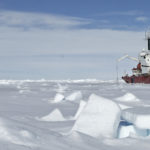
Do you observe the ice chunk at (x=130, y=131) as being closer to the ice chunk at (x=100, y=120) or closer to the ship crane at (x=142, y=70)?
the ice chunk at (x=100, y=120)

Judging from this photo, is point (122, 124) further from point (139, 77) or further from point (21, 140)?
point (139, 77)

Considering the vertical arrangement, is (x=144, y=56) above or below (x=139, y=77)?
above

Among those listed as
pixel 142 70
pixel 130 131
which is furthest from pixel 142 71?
pixel 130 131

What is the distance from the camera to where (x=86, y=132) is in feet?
10.4

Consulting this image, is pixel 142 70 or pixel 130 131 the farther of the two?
pixel 142 70

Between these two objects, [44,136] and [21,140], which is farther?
[44,136]

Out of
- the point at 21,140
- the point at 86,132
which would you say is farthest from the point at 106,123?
the point at 21,140

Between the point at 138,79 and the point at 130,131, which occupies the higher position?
the point at 130,131

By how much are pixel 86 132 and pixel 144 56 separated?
38.1m

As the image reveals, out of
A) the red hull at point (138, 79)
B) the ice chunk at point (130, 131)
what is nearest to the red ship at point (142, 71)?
the red hull at point (138, 79)

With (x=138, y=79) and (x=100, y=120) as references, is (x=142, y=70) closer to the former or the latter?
(x=138, y=79)

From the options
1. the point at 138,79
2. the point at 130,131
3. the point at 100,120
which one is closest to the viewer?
the point at 100,120

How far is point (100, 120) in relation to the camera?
10.5 feet

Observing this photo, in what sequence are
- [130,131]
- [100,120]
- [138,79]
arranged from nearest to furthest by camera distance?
1. [100,120]
2. [130,131]
3. [138,79]
